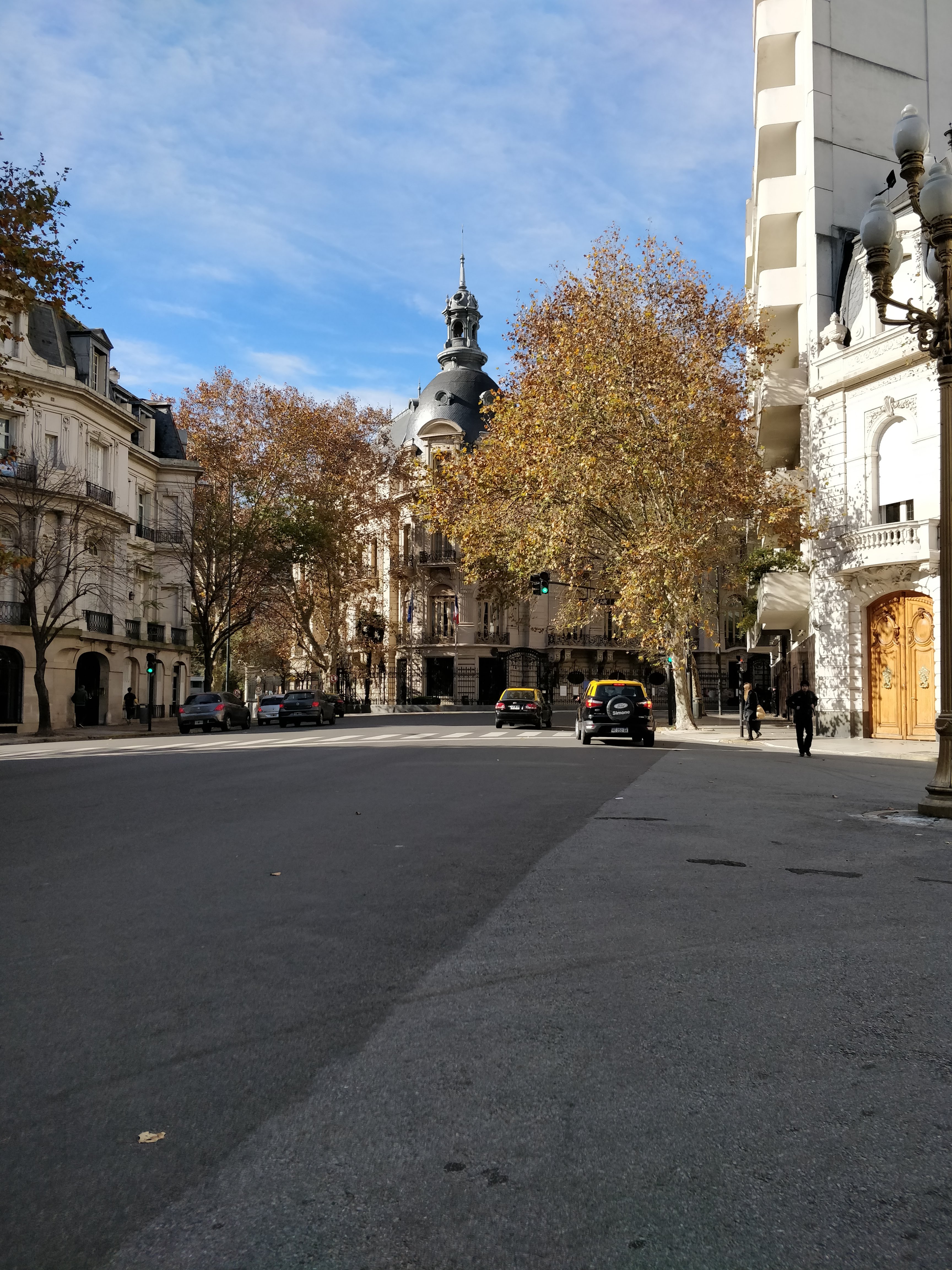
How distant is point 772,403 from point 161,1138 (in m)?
34.5

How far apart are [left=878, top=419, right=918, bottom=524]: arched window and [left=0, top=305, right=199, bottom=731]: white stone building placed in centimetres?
2539

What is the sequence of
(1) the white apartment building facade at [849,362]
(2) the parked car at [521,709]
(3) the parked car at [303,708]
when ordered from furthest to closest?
1. (3) the parked car at [303,708]
2. (2) the parked car at [521,709]
3. (1) the white apartment building facade at [849,362]

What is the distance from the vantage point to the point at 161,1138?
10.2 feet

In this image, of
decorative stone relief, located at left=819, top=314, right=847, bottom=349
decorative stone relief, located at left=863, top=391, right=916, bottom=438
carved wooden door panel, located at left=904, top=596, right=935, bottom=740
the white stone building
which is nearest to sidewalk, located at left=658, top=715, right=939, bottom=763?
carved wooden door panel, located at left=904, top=596, right=935, bottom=740

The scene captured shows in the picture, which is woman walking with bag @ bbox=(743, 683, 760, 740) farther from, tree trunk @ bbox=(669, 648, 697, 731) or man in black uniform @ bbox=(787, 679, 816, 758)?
man in black uniform @ bbox=(787, 679, 816, 758)

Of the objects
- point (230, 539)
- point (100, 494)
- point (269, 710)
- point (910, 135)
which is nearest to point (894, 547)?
point (910, 135)

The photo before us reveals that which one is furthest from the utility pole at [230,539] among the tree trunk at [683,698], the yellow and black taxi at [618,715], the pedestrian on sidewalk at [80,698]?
the yellow and black taxi at [618,715]

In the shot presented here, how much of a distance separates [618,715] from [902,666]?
25.8 ft

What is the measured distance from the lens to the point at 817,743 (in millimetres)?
28609

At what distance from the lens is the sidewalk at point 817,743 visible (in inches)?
934

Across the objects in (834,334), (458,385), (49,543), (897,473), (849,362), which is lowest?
(49,543)

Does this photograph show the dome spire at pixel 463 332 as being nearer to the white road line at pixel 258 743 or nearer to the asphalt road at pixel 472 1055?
the white road line at pixel 258 743

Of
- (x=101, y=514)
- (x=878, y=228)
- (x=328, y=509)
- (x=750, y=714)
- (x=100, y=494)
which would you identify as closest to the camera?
(x=878, y=228)

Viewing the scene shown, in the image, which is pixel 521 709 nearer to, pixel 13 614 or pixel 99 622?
pixel 99 622
